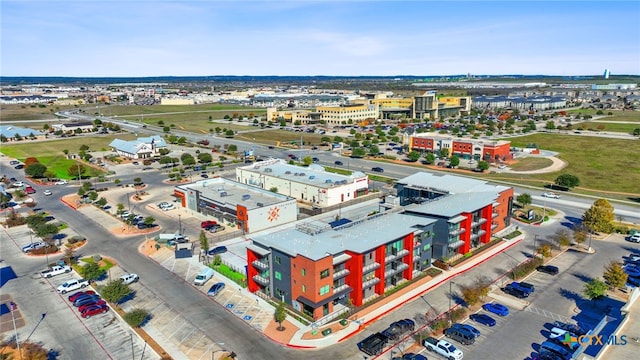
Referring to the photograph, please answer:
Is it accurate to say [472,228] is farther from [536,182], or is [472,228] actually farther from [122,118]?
[122,118]

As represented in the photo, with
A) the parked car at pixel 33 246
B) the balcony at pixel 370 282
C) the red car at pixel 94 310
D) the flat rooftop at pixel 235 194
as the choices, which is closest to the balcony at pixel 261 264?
the balcony at pixel 370 282

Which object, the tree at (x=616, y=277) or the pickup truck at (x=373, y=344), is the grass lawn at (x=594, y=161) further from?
the pickup truck at (x=373, y=344)

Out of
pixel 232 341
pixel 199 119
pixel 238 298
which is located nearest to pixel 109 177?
pixel 238 298

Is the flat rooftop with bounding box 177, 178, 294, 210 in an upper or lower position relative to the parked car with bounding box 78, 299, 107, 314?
upper

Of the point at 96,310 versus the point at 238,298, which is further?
the point at 238,298

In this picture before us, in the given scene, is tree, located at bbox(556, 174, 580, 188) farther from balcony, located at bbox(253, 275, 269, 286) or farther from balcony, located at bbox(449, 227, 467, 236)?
balcony, located at bbox(253, 275, 269, 286)

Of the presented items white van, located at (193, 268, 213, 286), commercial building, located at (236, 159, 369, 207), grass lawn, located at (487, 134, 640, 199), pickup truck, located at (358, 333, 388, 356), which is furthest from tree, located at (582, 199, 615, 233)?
white van, located at (193, 268, 213, 286)

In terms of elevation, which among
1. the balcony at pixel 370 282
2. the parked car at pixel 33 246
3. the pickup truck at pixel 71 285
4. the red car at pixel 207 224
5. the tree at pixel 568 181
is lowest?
the pickup truck at pixel 71 285
